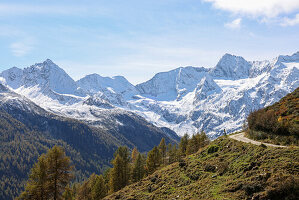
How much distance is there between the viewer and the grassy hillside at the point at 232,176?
2238 cm

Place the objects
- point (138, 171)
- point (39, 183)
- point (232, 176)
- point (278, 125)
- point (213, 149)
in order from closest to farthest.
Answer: point (232, 176), point (39, 183), point (278, 125), point (213, 149), point (138, 171)

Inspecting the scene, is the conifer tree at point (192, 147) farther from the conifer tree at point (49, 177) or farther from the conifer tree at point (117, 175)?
the conifer tree at point (49, 177)

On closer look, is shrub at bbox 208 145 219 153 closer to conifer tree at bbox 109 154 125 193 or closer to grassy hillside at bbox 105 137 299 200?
grassy hillside at bbox 105 137 299 200

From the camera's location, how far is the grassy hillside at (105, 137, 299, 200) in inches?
881

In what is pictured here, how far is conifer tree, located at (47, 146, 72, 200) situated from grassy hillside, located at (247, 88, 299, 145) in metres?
31.3

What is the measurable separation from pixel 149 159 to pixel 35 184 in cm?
4010

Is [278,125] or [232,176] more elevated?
[278,125]

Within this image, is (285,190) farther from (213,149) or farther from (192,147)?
(192,147)

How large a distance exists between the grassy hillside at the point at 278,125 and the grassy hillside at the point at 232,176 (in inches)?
190

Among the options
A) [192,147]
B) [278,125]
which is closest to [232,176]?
[278,125]

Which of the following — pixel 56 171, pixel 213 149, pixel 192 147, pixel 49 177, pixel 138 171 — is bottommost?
pixel 138 171

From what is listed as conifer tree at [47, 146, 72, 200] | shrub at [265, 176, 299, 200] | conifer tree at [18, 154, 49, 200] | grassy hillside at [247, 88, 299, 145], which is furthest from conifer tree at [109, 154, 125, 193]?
shrub at [265, 176, 299, 200]

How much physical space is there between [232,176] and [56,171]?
27.1 metres

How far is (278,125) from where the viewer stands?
3759 cm
